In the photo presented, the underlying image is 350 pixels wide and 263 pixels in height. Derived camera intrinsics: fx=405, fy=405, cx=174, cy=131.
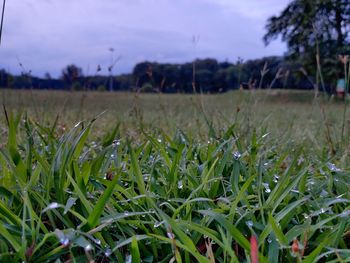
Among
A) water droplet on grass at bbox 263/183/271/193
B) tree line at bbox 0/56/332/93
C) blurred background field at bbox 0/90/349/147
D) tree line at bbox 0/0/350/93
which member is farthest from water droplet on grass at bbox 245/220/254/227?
tree line at bbox 0/56/332/93

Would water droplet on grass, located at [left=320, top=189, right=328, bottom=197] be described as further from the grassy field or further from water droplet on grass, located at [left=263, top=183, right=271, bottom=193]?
Answer: water droplet on grass, located at [left=263, top=183, right=271, bottom=193]

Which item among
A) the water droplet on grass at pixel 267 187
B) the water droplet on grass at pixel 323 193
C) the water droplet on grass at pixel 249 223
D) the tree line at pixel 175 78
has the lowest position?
the water droplet on grass at pixel 249 223

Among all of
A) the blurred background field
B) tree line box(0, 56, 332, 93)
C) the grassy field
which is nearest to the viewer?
the grassy field

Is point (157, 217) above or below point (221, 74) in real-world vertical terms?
below

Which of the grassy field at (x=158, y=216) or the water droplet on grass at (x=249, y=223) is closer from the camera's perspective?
the grassy field at (x=158, y=216)

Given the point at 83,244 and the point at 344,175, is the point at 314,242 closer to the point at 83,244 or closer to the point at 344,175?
the point at 344,175

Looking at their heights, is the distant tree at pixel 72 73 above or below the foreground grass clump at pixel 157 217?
above

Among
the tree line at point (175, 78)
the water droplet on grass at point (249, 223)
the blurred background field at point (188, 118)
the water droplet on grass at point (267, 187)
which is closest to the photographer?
the water droplet on grass at point (249, 223)

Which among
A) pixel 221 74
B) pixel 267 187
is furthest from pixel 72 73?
pixel 221 74

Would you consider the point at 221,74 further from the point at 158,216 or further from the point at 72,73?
the point at 158,216

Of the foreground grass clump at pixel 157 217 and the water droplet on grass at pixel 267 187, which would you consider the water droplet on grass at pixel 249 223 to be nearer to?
the foreground grass clump at pixel 157 217

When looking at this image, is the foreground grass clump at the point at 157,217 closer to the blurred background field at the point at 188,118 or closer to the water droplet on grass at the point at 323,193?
the water droplet on grass at the point at 323,193

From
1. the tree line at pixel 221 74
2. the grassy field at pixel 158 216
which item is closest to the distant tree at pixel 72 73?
the tree line at pixel 221 74

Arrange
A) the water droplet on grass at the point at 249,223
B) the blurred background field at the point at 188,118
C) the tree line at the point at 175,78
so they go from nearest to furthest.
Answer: the water droplet on grass at the point at 249,223
the blurred background field at the point at 188,118
the tree line at the point at 175,78
